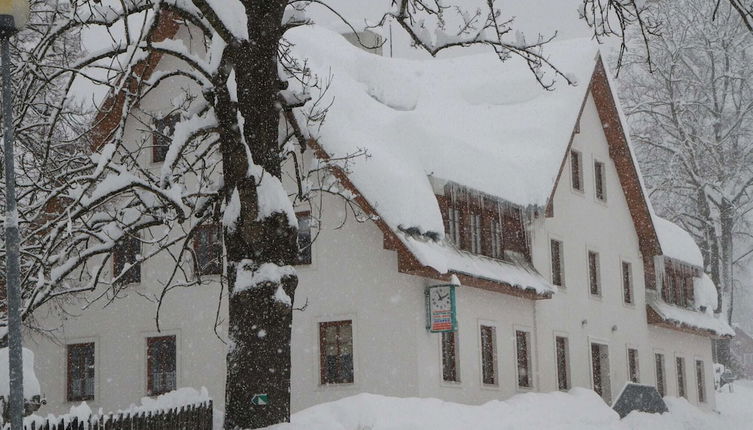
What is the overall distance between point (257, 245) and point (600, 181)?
71.3 feet

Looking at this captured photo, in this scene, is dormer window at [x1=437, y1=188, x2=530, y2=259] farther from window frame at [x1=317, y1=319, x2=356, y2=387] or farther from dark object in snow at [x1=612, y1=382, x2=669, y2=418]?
dark object in snow at [x1=612, y1=382, x2=669, y2=418]

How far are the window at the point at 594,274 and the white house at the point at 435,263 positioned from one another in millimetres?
43

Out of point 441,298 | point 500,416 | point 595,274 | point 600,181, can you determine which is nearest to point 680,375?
point 595,274

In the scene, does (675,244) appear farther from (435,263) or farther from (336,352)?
(435,263)

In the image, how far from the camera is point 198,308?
23.9m

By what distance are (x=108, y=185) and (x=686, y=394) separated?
2777 cm

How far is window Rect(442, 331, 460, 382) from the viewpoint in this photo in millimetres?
22891

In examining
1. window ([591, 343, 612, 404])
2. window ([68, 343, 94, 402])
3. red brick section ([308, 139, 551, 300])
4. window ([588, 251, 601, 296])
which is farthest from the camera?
window ([588, 251, 601, 296])

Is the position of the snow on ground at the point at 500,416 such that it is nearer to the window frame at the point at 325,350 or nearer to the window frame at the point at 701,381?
the window frame at the point at 325,350

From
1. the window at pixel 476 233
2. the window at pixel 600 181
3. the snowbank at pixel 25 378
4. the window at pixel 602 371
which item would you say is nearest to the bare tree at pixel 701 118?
the window at pixel 600 181

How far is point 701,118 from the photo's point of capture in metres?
42.6

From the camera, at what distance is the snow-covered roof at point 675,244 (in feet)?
115

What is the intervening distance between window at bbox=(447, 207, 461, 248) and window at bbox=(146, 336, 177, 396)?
6366 mm

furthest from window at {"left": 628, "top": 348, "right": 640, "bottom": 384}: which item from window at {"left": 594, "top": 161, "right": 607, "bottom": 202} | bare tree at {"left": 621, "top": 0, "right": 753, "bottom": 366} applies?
bare tree at {"left": 621, "top": 0, "right": 753, "bottom": 366}
